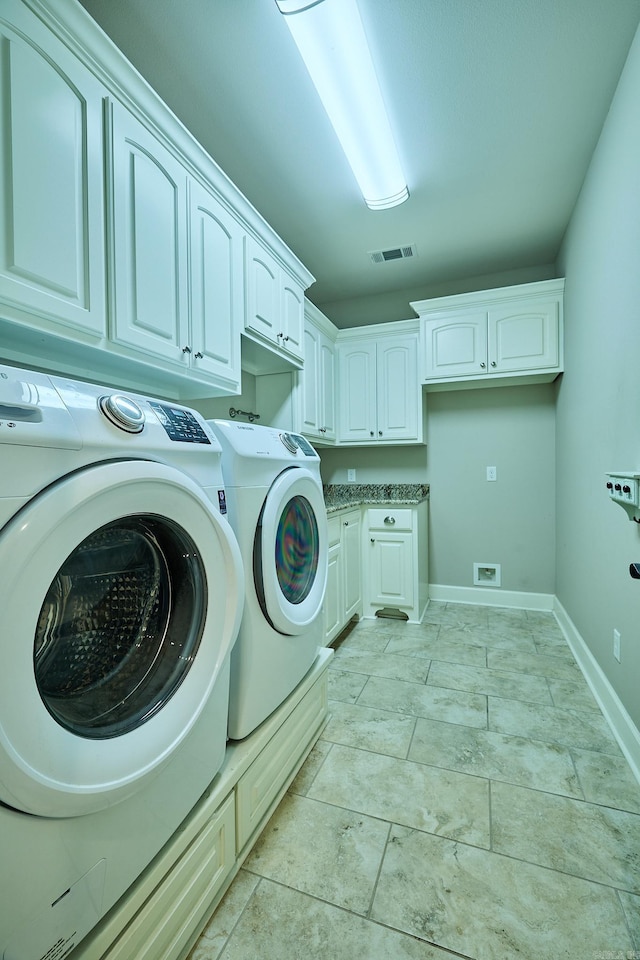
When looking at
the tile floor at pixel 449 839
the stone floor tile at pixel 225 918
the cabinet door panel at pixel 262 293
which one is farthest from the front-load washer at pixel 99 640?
the cabinet door panel at pixel 262 293

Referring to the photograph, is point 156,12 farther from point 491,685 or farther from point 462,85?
point 491,685

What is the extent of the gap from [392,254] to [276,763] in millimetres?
3049

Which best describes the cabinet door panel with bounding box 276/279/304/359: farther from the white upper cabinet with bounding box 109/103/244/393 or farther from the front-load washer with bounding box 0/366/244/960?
the front-load washer with bounding box 0/366/244/960

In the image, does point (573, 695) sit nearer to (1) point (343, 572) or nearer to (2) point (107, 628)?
(1) point (343, 572)

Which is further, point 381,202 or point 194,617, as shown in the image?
point 381,202

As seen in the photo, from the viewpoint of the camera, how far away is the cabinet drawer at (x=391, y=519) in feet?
9.64

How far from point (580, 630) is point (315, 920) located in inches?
79.5

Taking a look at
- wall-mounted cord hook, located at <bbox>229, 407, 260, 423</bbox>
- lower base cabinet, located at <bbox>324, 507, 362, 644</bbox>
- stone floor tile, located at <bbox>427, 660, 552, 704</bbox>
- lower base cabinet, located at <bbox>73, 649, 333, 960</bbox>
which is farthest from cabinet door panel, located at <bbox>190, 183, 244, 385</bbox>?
stone floor tile, located at <bbox>427, 660, 552, 704</bbox>

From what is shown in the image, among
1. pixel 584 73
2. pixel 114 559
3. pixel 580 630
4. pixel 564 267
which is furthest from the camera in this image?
pixel 564 267

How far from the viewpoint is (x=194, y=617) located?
35.9 inches

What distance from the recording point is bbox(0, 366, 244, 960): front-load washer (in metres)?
0.56

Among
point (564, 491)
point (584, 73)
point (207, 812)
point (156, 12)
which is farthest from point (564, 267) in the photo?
point (207, 812)

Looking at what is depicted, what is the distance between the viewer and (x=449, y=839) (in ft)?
4.00

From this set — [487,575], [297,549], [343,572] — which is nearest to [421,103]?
[297,549]
